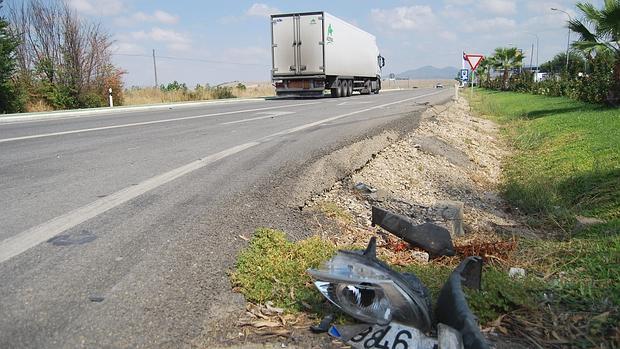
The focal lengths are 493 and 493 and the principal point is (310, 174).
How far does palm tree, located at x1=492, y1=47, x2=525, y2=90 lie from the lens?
159 ft

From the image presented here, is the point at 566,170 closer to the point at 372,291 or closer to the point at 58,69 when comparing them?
the point at 372,291

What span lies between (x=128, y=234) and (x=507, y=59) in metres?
51.5

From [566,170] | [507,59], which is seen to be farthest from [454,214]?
[507,59]

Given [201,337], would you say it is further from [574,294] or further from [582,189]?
[582,189]

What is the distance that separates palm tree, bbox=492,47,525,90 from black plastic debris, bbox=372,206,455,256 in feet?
158

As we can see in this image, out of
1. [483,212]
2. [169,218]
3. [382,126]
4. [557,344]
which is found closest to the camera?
[557,344]

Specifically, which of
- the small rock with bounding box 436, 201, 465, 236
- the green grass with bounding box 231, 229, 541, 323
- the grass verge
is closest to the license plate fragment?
the green grass with bounding box 231, 229, 541, 323

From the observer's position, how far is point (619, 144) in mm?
8266

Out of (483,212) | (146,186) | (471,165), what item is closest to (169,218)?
(146,186)

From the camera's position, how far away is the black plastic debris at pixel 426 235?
3.43m

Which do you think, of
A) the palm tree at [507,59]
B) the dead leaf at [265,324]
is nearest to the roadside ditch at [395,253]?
the dead leaf at [265,324]

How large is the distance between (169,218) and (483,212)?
363 centimetres

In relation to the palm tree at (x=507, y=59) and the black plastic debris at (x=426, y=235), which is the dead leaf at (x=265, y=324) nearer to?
the black plastic debris at (x=426, y=235)

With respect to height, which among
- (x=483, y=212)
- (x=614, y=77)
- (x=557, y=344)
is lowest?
(x=483, y=212)
